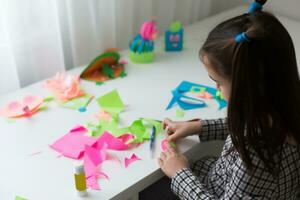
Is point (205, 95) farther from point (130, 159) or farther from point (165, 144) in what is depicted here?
point (130, 159)

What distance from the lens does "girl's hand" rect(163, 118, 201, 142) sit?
1.04 m

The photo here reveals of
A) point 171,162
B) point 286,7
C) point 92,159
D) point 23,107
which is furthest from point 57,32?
point 286,7

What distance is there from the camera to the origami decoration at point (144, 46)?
1404 millimetres

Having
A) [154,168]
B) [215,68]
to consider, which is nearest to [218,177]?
[154,168]

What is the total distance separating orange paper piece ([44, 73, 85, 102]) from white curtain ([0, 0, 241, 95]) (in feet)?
0.34

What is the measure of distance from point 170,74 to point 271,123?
2.00 feet

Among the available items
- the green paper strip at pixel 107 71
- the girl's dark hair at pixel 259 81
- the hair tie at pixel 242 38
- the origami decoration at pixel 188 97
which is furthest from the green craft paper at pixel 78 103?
the hair tie at pixel 242 38

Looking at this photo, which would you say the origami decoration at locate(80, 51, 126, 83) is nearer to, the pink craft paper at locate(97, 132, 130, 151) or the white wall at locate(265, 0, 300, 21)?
the pink craft paper at locate(97, 132, 130, 151)

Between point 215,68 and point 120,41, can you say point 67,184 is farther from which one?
point 120,41

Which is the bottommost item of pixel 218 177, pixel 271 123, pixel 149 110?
pixel 218 177

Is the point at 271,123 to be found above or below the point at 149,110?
above

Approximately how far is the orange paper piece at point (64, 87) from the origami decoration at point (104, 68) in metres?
0.05

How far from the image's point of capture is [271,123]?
795 millimetres

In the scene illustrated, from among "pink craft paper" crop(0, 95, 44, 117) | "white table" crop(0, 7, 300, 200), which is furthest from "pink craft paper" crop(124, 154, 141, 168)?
"pink craft paper" crop(0, 95, 44, 117)
